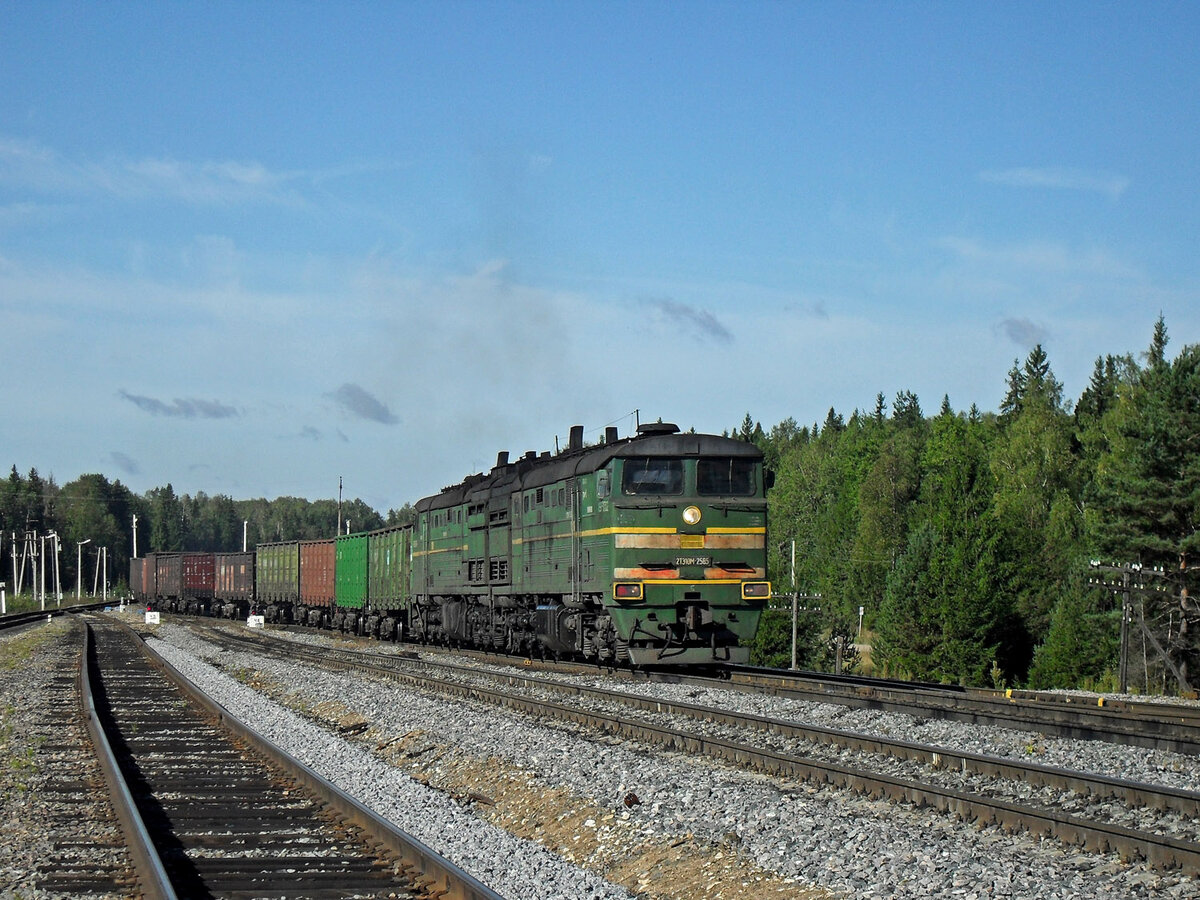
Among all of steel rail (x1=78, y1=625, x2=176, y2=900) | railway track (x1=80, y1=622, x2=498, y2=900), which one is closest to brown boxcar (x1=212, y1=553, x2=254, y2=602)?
railway track (x1=80, y1=622, x2=498, y2=900)

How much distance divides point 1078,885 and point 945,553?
57.2m

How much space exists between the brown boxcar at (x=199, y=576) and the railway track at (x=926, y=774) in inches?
2297

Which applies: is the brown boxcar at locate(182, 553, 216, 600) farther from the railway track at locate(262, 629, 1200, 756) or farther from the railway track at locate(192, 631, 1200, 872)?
the railway track at locate(192, 631, 1200, 872)

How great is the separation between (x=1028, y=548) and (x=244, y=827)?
65.3 metres

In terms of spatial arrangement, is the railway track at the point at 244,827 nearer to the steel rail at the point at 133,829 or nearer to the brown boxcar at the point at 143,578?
the steel rail at the point at 133,829

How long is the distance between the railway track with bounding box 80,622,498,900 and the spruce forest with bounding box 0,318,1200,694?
1251 cm

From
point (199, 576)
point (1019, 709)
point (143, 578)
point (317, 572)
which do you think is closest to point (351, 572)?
point (317, 572)

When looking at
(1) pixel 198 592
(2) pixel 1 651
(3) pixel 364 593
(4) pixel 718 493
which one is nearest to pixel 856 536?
(1) pixel 198 592

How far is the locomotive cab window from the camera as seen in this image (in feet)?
70.6

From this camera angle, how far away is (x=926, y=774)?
11.6 metres

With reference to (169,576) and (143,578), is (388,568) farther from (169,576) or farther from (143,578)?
(143,578)

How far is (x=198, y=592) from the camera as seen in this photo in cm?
7519

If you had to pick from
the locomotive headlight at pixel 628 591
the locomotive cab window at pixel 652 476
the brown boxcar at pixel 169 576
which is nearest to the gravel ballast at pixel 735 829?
the locomotive headlight at pixel 628 591

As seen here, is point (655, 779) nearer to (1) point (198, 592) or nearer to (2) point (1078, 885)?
(2) point (1078, 885)
